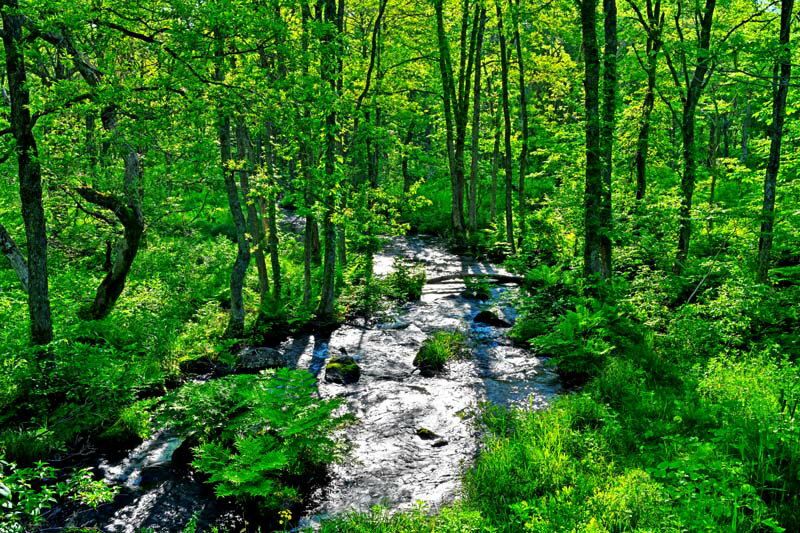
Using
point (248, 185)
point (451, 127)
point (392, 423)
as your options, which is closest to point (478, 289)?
point (248, 185)

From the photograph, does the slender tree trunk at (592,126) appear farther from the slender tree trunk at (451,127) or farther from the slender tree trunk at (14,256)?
the slender tree trunk at (14,256)

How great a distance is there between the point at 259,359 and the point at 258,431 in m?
4.07

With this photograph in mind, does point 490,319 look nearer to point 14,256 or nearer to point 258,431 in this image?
point 258,431

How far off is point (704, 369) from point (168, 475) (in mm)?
8266

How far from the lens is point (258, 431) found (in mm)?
7031

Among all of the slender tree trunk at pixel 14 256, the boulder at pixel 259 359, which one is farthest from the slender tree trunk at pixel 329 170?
the slender tree trunk at pixel 14 256

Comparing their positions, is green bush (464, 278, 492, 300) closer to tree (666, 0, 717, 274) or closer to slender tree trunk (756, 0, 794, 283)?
tree (666, 0, 717, 274)

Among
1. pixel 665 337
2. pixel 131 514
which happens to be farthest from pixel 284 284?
pixel 665 337

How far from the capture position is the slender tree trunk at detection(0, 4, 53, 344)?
787 centimetres

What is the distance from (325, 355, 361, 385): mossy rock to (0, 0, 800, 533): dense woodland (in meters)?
0.60

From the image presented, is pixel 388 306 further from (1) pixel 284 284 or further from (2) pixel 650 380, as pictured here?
(2) pixel 650 380

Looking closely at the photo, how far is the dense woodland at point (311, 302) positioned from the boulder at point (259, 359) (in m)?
0.43

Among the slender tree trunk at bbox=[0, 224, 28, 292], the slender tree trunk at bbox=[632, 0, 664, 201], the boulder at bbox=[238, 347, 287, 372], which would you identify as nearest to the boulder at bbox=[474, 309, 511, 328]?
the slender tree trunk at bbox=[632, 0, 664, 201]

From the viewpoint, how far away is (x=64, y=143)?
32.5 ft
